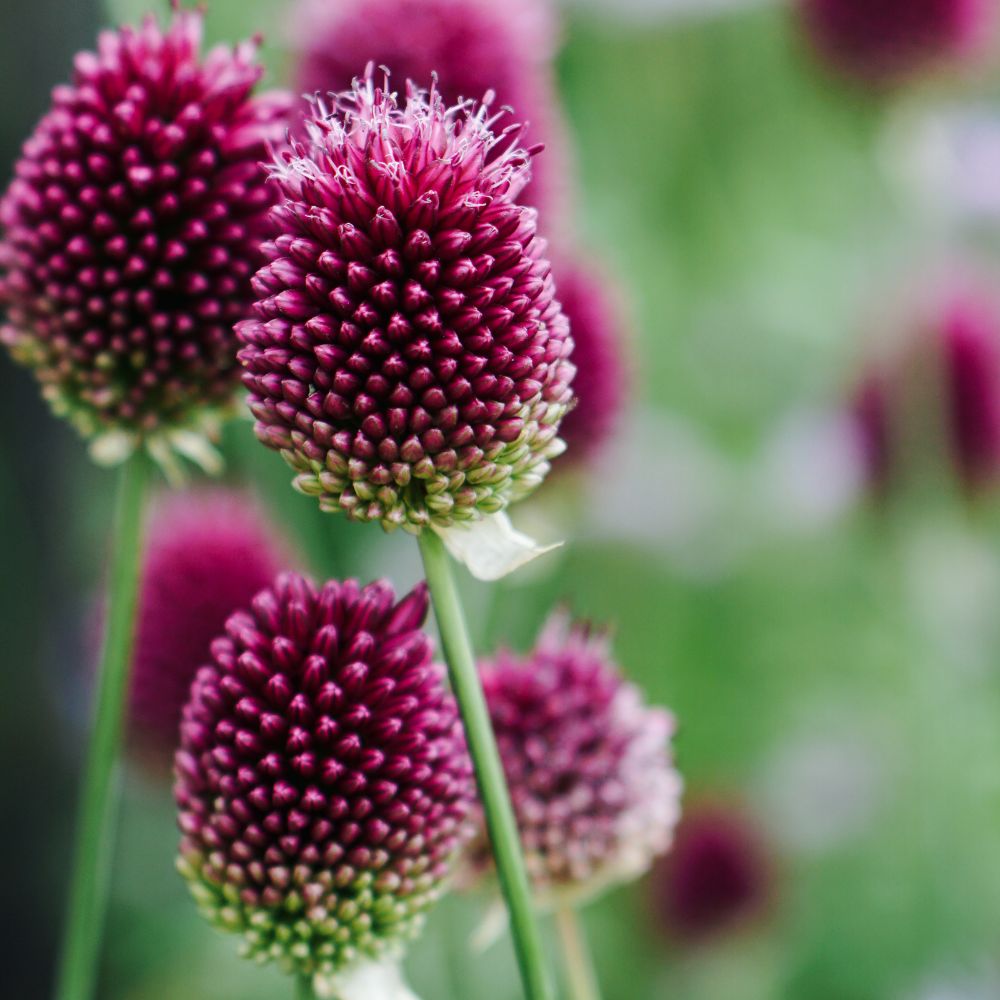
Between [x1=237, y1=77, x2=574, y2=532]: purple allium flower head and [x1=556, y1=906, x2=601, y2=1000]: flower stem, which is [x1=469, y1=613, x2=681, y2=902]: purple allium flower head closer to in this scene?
[x1=556, y1=906, x2=601, y2=1000]: flower stem

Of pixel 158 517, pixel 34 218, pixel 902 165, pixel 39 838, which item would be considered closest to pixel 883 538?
pixel 902 165

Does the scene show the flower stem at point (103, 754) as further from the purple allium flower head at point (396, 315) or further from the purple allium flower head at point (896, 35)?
the purple allium flower head at point (896, 35)

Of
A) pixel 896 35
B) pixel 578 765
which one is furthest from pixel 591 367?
pixel 896 35

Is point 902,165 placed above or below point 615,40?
below

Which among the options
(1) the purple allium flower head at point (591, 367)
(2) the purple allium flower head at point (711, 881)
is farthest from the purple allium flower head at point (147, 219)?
(2) the purple allium flower head at point (711, 881)

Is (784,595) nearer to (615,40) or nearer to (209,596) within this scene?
(615,40)
